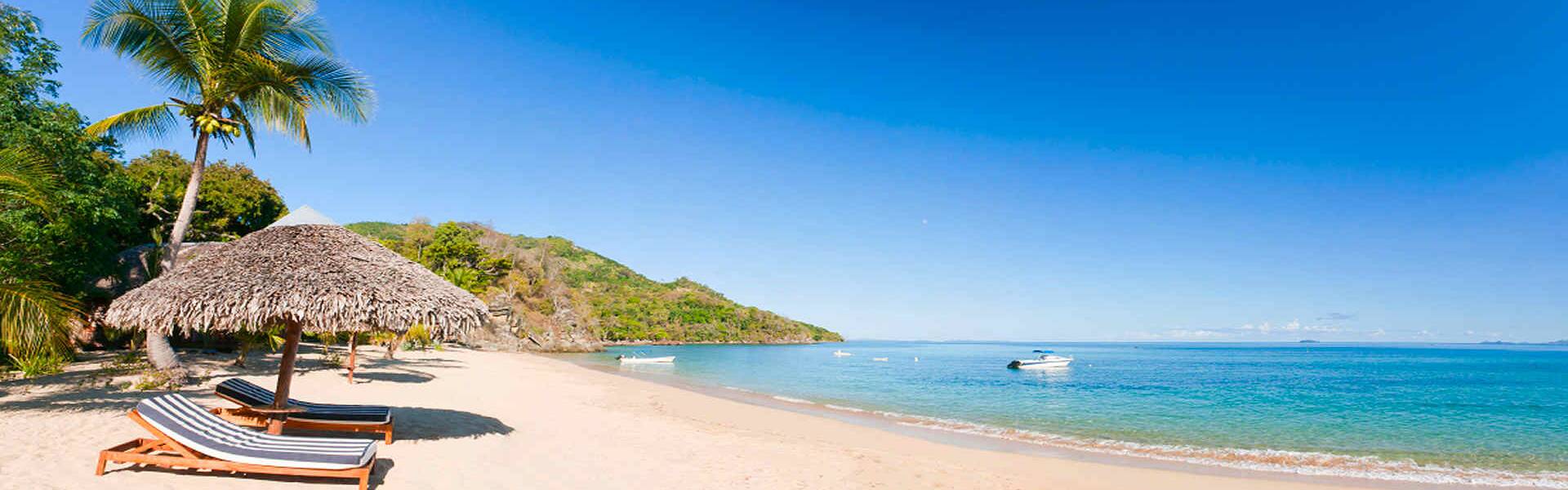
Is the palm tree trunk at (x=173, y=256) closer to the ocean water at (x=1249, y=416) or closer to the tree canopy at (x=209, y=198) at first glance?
the tree canopy at (x=209, y=198)

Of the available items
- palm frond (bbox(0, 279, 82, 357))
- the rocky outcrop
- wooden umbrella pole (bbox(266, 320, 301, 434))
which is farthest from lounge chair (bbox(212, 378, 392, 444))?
the rocky outcrop

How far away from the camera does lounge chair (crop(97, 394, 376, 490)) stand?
569 centimetres

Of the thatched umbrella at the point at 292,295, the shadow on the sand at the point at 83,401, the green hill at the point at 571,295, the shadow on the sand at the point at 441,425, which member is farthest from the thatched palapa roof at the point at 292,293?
the green hill at the point at 571,295

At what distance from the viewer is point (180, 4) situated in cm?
1127

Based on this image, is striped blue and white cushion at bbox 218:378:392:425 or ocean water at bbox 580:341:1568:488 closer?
striped blue and white cushion at bbox 218:378:392:425

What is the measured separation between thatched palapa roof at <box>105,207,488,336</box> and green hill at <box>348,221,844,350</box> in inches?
1354

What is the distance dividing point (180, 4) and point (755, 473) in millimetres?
13073

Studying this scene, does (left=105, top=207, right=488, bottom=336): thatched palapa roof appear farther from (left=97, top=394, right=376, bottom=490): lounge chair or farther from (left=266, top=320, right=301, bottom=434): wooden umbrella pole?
(left=97, top=394, right=376, bottom=490): lounge chair

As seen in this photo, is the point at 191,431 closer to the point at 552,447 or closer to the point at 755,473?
the point at 552,447

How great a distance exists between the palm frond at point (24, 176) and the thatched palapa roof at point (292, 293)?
4.61 ft

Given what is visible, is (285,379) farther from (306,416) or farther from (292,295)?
(292,295)

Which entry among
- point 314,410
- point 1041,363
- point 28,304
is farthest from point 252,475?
point 1041,363

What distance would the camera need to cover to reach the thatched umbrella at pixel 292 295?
657 centimetres

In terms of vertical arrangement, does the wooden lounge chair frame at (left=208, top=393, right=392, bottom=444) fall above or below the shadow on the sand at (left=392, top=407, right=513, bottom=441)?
above
